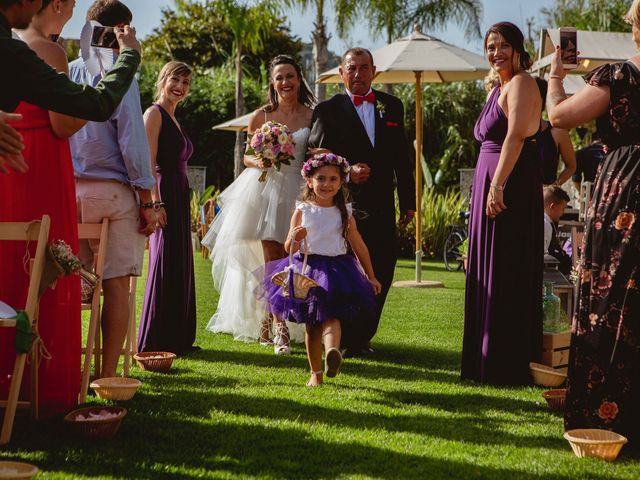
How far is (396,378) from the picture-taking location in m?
6.42

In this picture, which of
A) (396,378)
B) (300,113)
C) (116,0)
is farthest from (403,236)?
(116,0)

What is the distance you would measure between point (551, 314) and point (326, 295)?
191 cm

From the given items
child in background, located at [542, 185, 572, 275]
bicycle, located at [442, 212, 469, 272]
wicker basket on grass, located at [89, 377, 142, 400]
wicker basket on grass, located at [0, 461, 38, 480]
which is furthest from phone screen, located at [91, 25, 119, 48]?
bicycle, located at [442, 212, 469, 272]

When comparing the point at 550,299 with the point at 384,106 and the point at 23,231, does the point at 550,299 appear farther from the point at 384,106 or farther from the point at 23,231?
the point at 23,231

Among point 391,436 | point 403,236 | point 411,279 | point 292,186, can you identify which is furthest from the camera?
point 403,236

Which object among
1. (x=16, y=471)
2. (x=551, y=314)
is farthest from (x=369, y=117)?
(x=16, y=471)

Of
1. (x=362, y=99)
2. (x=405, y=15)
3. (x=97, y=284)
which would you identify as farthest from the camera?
(x=405, y=15)

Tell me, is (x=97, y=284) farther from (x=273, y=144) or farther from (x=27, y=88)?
(x=273, y=144)

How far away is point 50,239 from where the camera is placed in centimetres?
463

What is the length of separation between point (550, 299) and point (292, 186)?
8.12ft

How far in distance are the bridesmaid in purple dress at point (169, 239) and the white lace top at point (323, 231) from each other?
1441mm

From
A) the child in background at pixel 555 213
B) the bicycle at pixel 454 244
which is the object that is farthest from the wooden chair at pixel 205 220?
the child in background at pixel 555 213

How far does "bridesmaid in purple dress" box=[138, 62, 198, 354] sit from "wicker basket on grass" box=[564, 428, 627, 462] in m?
3.81

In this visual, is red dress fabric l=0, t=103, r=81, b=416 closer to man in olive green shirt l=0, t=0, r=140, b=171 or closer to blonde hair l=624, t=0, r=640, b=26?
man in olive green shirt l=0, t=0, r=140, b=171
